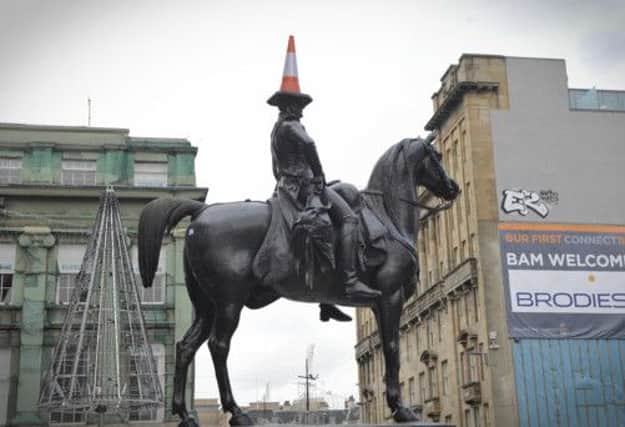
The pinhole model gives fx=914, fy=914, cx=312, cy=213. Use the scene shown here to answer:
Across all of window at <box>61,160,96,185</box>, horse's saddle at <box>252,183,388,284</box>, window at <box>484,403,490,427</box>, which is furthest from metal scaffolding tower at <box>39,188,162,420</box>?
window at <box>484,403,490,427</box>

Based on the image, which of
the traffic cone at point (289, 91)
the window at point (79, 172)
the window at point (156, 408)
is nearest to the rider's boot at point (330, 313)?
the traffic cone at point (289, 91)

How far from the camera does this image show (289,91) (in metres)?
10.8

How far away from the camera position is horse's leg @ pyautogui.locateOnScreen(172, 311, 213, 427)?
33.0 feet

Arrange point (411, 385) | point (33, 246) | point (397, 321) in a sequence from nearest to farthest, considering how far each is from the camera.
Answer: point (397, 321)
point (33, 246)
point (411, 385)

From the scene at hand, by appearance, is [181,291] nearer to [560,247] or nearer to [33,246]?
[33,246]

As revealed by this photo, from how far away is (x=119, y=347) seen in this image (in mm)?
36188

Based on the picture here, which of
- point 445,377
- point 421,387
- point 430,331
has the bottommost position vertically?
point 421,387

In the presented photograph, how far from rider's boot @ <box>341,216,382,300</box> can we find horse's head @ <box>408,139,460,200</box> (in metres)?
1.39

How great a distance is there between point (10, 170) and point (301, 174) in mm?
36753

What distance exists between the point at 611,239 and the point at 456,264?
10.9 meters

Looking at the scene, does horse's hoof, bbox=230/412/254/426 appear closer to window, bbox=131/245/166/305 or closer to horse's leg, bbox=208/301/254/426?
horse's leg, bbox=208/301/254/426

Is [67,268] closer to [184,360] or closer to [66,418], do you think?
[66,418]

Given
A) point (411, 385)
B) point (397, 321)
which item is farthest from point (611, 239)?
point (397, 321)

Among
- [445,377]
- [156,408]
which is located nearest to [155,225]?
[156,408]
